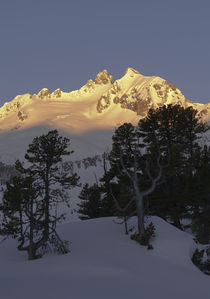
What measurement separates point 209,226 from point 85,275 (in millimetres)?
18099

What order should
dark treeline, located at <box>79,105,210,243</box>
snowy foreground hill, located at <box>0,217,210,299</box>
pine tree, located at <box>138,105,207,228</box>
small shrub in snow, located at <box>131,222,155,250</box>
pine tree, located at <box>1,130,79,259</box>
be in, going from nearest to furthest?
1. snowy foreground hill, located at <box>0,217,210,299</box>
2. pine tree, located at <box>1,130,79,259</box>
3. small shrub in snow, located at <box>131,222,155,250</box>
4. dark treeline, located at <box>79,105,210,243</box>
5. pine tree, located at <box>138,105,207,228</box>

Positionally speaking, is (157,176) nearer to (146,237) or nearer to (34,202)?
(146,237)

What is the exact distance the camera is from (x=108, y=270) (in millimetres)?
14203

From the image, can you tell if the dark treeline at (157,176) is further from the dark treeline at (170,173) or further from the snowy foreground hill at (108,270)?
the snowy foreground hill at (108,270)

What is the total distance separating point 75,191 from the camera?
309 ft

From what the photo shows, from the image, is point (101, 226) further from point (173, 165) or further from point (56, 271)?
point (56, 271)

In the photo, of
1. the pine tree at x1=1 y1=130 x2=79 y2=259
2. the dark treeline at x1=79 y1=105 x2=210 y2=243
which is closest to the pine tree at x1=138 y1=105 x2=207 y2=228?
the dark treeline at x1=79 y1=105 x2=210 y2=243

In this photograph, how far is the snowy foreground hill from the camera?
1085 centimetres

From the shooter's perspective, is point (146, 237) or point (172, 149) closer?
point (146, 237)

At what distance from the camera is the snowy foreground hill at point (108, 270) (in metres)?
10.9

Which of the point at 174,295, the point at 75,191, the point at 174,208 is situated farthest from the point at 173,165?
the point at 75,191

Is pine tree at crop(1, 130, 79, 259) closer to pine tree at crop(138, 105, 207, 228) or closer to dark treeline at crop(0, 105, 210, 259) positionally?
dark treeline at crop(0, 105, 210, 259)

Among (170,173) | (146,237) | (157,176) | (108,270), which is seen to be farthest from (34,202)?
(170,173)

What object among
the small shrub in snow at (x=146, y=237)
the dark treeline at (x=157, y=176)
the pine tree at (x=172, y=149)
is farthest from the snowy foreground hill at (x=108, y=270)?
the pine tree at (x=172, y=149)
